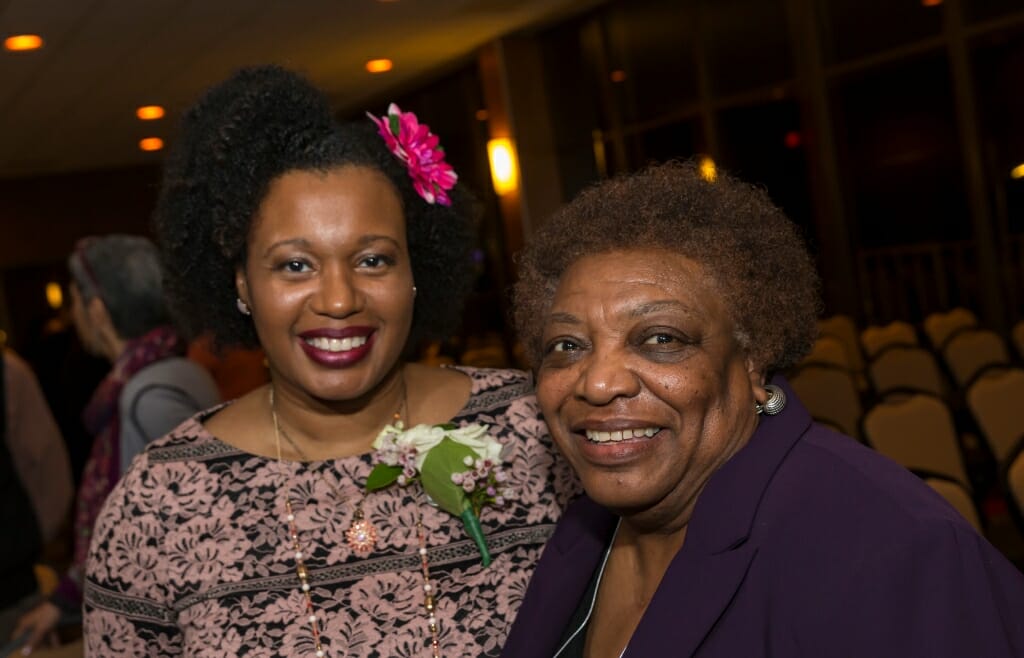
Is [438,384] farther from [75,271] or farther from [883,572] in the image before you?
[75,271]

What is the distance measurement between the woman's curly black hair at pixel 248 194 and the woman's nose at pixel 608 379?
2.84 feet

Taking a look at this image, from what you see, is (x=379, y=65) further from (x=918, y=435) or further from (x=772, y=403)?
(x=772, y=403)

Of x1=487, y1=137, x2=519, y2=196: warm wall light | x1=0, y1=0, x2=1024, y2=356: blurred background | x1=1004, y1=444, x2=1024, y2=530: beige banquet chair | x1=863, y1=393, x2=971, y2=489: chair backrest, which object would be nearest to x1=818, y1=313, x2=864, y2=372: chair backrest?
x1=0, y1=0, x2=1024, y2=356: blurred background

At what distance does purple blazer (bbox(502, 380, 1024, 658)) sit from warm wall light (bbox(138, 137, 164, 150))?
1315 cm

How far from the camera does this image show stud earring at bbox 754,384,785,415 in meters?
1.46

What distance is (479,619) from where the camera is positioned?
1.99 meters

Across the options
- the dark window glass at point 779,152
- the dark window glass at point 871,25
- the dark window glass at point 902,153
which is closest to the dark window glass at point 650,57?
the dark window glass at point 779,152

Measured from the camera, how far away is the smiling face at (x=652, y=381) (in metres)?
1.40

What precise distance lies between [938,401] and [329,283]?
11.7 ft

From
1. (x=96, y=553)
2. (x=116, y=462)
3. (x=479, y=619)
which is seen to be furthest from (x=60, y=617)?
(x=479, y=619)

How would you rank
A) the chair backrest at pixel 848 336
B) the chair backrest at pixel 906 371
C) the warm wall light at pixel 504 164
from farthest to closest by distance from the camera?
1. the warm wall light at pixel 504 164
2. the chair backrest at pixel 848 336
3. the chair backrest at pixel 906 371

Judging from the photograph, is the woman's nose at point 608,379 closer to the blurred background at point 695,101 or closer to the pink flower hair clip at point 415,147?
the pink flower hair clip at point 415,147

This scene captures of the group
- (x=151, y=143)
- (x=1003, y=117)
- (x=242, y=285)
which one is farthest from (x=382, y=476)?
(x=151, y=143)

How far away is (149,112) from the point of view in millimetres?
11609
